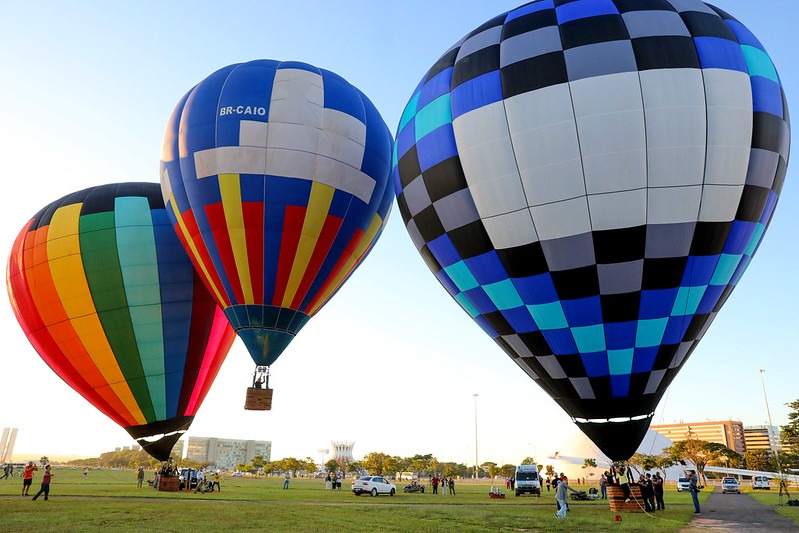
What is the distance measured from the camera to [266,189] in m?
14.0

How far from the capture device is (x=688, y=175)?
926 centimetres

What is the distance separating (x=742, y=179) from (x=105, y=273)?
53.7 feet

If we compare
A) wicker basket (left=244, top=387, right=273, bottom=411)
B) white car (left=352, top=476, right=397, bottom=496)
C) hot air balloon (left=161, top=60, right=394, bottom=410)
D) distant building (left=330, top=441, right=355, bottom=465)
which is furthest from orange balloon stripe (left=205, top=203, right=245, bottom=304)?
distant building (left=330, top=441, right=355, bottom=465)

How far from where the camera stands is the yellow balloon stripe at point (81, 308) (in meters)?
16.1

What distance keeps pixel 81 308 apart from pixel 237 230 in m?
6.17

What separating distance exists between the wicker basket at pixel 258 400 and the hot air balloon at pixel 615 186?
21.2 ft

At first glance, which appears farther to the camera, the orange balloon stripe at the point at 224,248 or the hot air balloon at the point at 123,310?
the hot air balloon at the point at 123,310

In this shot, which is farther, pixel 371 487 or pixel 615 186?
pixel 371 487

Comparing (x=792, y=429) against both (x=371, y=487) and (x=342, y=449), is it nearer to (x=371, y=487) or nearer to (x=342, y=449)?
(x=371, y=487)

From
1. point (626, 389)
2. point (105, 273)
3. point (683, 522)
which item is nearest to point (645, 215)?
point (626, 389)

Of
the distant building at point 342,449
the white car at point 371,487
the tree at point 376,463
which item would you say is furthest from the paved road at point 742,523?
the distant building at point 342,449

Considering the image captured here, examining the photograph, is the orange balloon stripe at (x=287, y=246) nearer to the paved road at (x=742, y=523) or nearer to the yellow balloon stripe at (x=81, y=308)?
the yellow balloon stripe at (x=81, y=308)

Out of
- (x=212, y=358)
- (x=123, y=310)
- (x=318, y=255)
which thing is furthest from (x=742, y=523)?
(x=123, y=310)

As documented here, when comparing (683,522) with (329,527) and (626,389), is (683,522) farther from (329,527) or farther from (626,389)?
(329,527)
